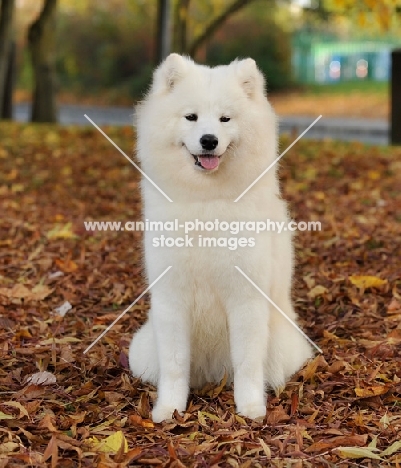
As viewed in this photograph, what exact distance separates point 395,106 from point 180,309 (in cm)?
999

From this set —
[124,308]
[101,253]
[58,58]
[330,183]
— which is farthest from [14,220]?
[58,58]

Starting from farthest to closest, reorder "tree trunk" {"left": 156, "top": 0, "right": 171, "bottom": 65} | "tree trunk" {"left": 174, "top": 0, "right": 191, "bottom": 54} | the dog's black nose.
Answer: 1. "tree trunk" {"left": 156, "top": 0, "right": 171, "bottom": 65}
2. "tree trunk" {"left": 174, "top": 0, "right": 191, "bottom": 54}
3. the dog's black nose

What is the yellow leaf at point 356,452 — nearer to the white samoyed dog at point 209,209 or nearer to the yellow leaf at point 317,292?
the white samoyed dog at point 209,209

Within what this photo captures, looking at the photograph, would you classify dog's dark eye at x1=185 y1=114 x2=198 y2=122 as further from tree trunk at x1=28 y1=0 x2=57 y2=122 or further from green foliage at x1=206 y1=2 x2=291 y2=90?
green foliage at x1=206 y1=2 x2=291 y2=90

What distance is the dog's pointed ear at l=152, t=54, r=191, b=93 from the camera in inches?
141

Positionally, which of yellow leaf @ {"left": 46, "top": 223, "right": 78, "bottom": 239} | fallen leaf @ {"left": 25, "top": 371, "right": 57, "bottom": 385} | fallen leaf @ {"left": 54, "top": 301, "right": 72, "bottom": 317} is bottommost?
yellow leaf @ {"left": 46, "top": 223, "right": 78, "bottom": 239}

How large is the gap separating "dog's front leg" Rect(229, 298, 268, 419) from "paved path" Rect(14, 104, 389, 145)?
933cm

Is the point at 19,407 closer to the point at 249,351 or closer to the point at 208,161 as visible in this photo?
the point at 249,351

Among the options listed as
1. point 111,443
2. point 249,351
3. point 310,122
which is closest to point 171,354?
point 249,351

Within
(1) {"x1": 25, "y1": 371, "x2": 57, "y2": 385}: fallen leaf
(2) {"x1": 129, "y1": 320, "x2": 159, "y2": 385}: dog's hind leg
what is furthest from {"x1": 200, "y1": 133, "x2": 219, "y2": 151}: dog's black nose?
(1) {"x1": 25, "y1": 371, "x2": 57, "y2": 385}: fallen leaf

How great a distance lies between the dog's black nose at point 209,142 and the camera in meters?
3.41

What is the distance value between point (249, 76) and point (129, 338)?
6.69 ft

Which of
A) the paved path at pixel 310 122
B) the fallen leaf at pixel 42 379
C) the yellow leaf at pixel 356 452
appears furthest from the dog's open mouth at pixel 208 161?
the paved path at pixel 310 122

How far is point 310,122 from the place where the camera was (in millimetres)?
21594
